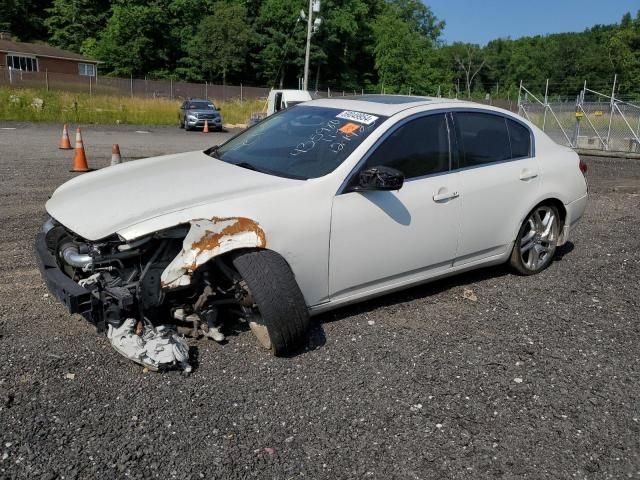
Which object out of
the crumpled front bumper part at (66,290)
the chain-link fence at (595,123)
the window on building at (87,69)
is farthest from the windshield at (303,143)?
the window on building at (87,69)

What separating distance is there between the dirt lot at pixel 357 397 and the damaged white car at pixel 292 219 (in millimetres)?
276

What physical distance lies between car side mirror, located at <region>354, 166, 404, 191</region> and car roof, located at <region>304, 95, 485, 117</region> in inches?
25.7

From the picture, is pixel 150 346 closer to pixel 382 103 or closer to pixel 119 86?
pixel 382 103

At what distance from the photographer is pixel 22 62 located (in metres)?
54.0

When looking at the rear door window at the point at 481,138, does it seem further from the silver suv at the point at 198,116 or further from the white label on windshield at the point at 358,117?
the silver suv at the point at 198,116

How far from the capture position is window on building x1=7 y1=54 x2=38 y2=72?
172 feet

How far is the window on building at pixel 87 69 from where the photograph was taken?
57.3m

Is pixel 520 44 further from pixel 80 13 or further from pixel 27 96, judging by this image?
pixel 27 96

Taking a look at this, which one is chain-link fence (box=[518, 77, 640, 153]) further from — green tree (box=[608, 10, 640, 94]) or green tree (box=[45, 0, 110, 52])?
green tree (box=[608, 10, 640, 94])

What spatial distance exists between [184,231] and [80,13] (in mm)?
74987

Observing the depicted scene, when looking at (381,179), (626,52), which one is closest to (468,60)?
(626,52)

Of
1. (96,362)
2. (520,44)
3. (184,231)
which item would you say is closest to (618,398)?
(184,231)

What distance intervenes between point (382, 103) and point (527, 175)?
1461 mm

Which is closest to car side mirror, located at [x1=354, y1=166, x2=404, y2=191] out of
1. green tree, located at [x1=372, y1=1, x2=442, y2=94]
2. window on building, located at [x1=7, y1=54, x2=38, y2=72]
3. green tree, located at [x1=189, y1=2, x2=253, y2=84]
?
window on building, located at [x1=7, y1=54, x2=38, y2=72]
